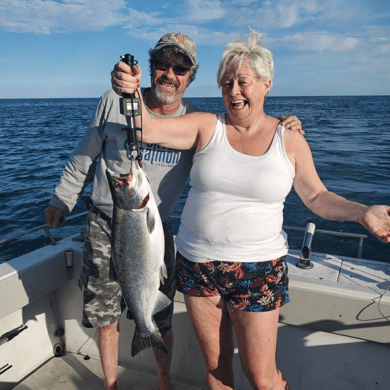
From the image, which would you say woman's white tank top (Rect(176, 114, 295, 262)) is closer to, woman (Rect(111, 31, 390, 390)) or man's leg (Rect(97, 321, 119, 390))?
woman (Rect(111, 31, 390, 390))

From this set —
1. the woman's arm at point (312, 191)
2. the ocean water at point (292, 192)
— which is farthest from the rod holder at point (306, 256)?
the ocean water at point (292, 192)

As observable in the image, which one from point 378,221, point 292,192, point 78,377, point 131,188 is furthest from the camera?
point 292,192

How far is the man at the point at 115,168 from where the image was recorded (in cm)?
273

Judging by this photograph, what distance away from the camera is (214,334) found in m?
2.49

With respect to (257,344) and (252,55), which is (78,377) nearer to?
(257,344)

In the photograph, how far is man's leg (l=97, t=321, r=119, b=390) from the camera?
3.06 meters

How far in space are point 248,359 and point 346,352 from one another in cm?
106

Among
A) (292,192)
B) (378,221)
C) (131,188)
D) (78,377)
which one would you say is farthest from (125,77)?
(292,192)

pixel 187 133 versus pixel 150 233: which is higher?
pixel 187 133

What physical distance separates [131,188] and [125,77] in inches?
25.4

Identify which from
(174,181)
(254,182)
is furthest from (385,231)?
(174,181)

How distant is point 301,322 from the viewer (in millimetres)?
2896

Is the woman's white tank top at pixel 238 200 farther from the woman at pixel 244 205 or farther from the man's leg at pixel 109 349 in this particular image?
the man's leg at pixel 109 349

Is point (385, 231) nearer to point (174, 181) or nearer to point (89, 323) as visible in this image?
point (174, 181)
